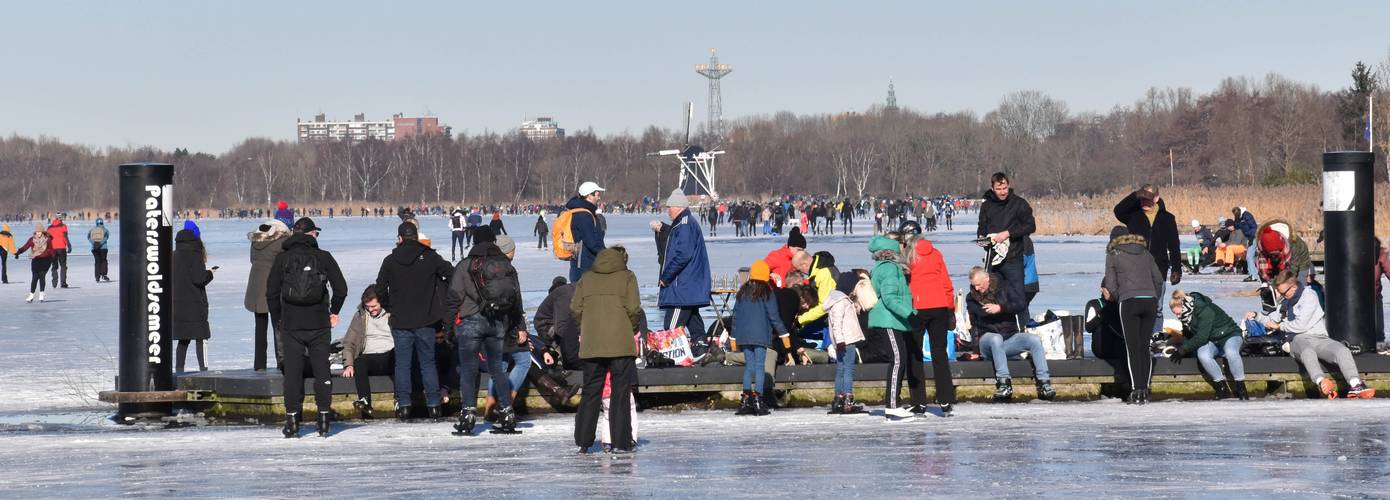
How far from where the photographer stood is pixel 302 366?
11211 mm

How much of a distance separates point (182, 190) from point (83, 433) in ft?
535

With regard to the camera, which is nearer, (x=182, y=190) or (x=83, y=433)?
(x=83, y=433)

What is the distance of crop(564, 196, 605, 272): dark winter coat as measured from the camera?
14.0 meters

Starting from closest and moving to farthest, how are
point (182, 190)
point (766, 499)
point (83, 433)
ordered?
point (766, 499) < point (83, 433) < point (182, 190)

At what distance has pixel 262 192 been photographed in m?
168

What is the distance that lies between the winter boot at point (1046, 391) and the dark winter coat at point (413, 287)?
14.6ft

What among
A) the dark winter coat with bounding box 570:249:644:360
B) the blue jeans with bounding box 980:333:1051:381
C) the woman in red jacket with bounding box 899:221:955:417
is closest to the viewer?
the dark winter coat with bounding box 570:249:644:360

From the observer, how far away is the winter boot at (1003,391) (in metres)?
12.7

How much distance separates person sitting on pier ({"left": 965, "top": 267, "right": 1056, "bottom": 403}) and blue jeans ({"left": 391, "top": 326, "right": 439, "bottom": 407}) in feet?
13.0

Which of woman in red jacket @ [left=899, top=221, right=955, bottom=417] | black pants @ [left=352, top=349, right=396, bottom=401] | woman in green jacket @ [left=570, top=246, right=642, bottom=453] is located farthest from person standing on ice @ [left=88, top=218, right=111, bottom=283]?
woman in green jacket @ [left=570, top=246, right=642, bottom=453]

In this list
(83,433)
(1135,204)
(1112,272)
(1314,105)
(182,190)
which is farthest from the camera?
(182,190)

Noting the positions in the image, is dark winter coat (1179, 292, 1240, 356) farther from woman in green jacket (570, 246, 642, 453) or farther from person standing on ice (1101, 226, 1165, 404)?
woman in green jacket (570, 246, 642, 453)

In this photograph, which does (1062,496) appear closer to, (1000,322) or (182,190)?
(1000,322)

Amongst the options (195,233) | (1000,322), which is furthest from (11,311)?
(1000,322)
